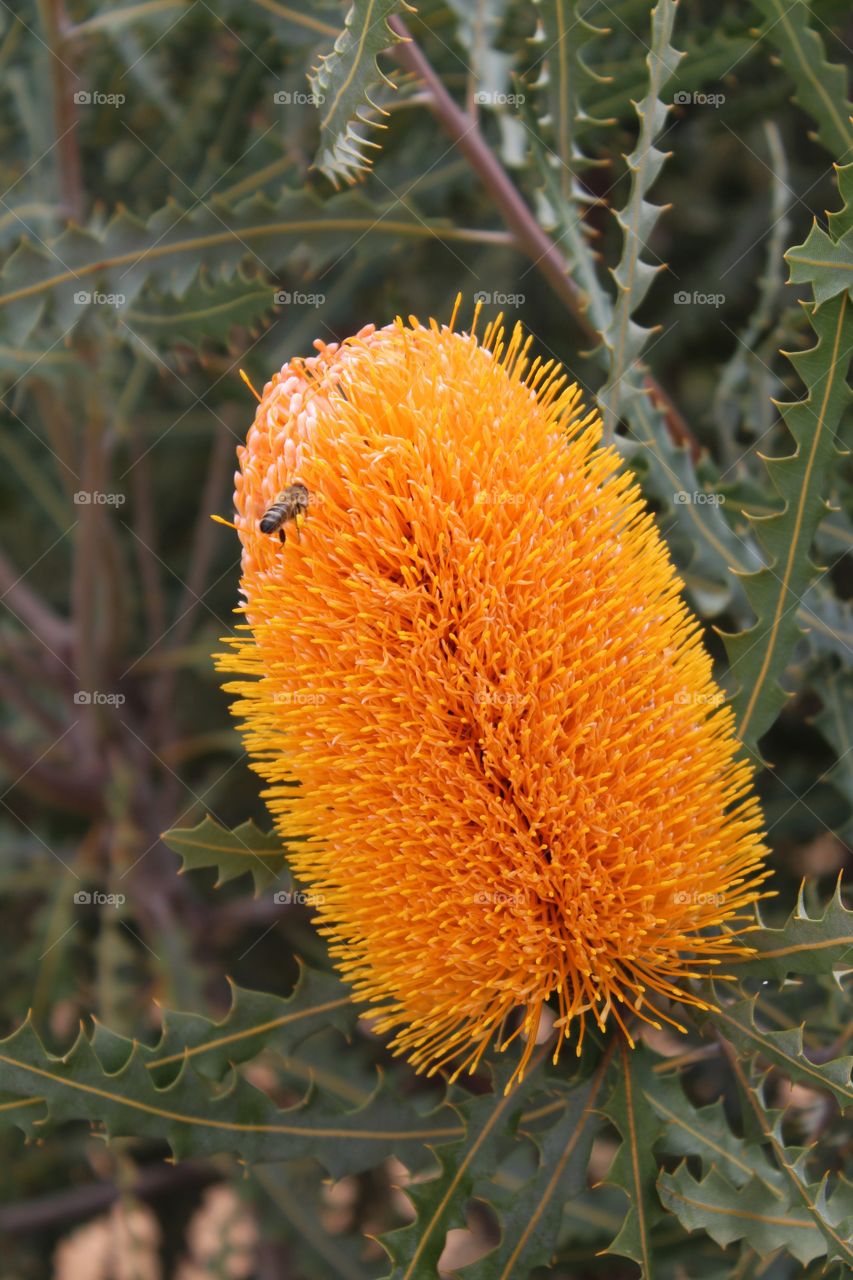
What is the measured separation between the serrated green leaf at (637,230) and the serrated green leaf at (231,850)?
0.52 m

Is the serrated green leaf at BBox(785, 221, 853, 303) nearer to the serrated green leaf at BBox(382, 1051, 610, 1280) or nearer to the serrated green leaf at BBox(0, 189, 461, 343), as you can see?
the serrated green leaf at BBox(0, 189, 461, 343)

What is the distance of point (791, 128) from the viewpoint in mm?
1903

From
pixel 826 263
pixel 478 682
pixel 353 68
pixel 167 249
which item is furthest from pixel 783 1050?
pixel 167 249

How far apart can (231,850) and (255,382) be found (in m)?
0.80

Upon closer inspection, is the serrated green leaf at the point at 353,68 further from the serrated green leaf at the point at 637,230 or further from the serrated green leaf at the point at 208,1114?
the serrated green leaf at the point at 208,1114

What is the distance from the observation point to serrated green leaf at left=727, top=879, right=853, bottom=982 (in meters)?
0.99

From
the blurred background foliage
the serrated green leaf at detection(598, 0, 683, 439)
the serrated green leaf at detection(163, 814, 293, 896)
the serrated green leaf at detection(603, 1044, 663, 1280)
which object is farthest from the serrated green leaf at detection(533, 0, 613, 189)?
the serrated green leaf at detection(603, 1044, 663, 1280)

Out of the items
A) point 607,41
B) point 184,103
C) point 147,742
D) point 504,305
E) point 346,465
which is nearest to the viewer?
point 346,465

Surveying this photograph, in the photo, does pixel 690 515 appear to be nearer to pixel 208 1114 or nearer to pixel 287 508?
pixel 287 508

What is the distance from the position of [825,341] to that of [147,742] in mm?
1543

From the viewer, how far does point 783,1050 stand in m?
1.00

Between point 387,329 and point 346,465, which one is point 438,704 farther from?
point 387,329

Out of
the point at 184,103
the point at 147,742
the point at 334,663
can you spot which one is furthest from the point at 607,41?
the point at 147,742

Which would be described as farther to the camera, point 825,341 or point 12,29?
point 12,29
